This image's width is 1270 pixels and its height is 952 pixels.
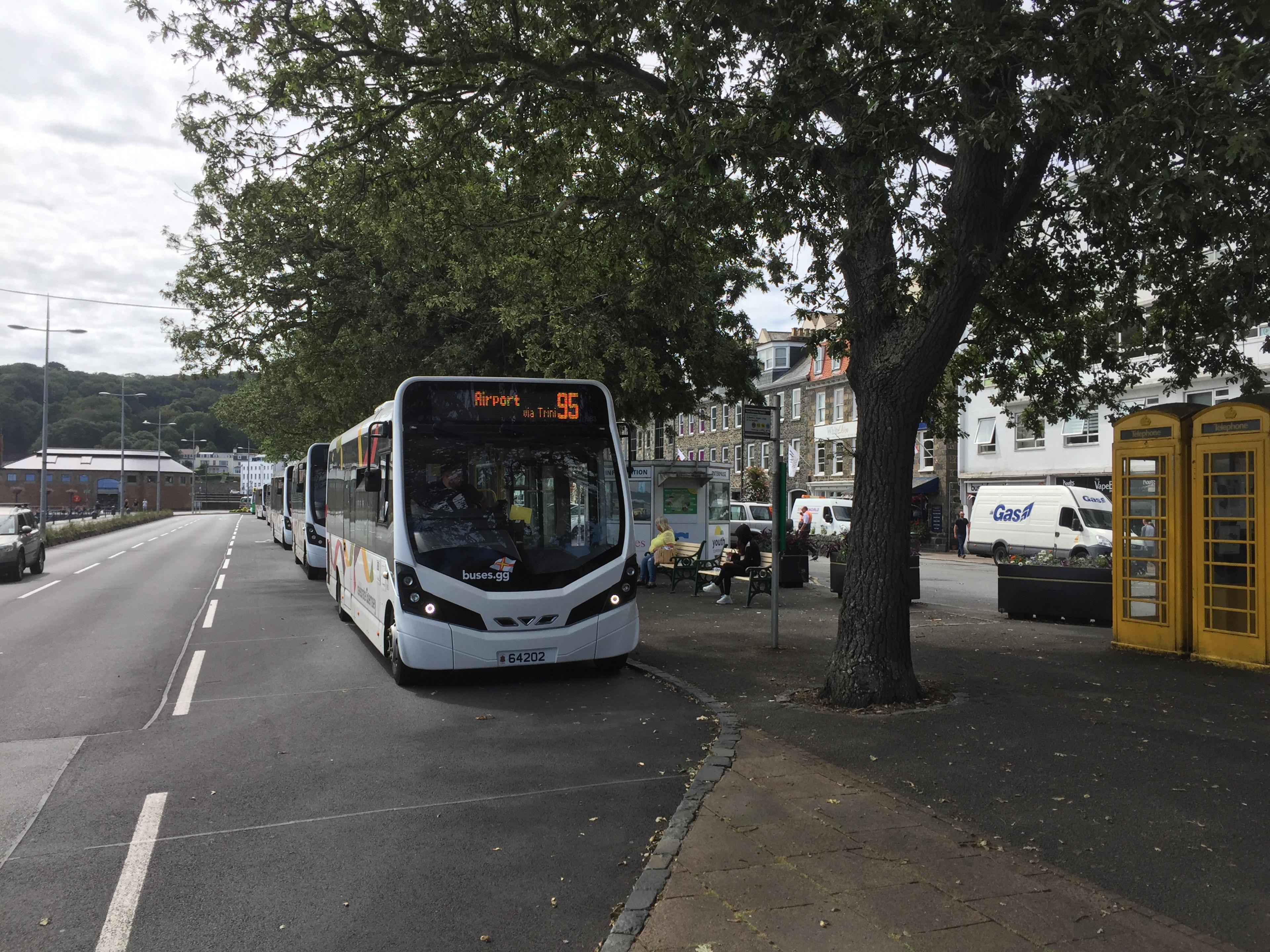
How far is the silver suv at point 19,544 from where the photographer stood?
70.7 ft

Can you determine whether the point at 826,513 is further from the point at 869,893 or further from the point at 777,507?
the point at 869,893

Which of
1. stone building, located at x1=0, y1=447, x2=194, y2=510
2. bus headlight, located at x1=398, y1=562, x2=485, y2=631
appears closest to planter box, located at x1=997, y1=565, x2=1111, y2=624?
bus headlight, located at x1=398, y1=562, x2=485, y2=631

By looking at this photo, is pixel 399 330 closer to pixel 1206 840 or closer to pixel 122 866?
pixel 122 866

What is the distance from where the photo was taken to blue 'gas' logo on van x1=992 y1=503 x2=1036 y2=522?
30.0m

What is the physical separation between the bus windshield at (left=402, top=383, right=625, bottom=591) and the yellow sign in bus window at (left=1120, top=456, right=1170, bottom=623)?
235 inches

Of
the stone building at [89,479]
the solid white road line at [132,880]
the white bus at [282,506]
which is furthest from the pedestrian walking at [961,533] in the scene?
the stone building at [89,479]

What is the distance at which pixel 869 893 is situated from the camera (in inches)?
163

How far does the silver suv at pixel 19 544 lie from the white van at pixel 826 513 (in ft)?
79.7

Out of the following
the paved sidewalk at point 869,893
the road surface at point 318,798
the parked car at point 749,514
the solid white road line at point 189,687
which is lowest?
the solid white road line at point 189,687

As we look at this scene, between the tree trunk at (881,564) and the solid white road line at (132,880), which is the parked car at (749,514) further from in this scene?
the solid white road line at (132,880)

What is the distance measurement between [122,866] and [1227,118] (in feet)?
23.5

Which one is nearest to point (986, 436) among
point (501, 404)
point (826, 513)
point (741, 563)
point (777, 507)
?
point (826, 513)

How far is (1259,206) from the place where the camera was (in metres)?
Result: 7.90

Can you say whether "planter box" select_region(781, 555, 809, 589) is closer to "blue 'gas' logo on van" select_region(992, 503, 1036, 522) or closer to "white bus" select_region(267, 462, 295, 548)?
"blue 'gas' logo on van" select_region(992, 503, 1036, 522)
